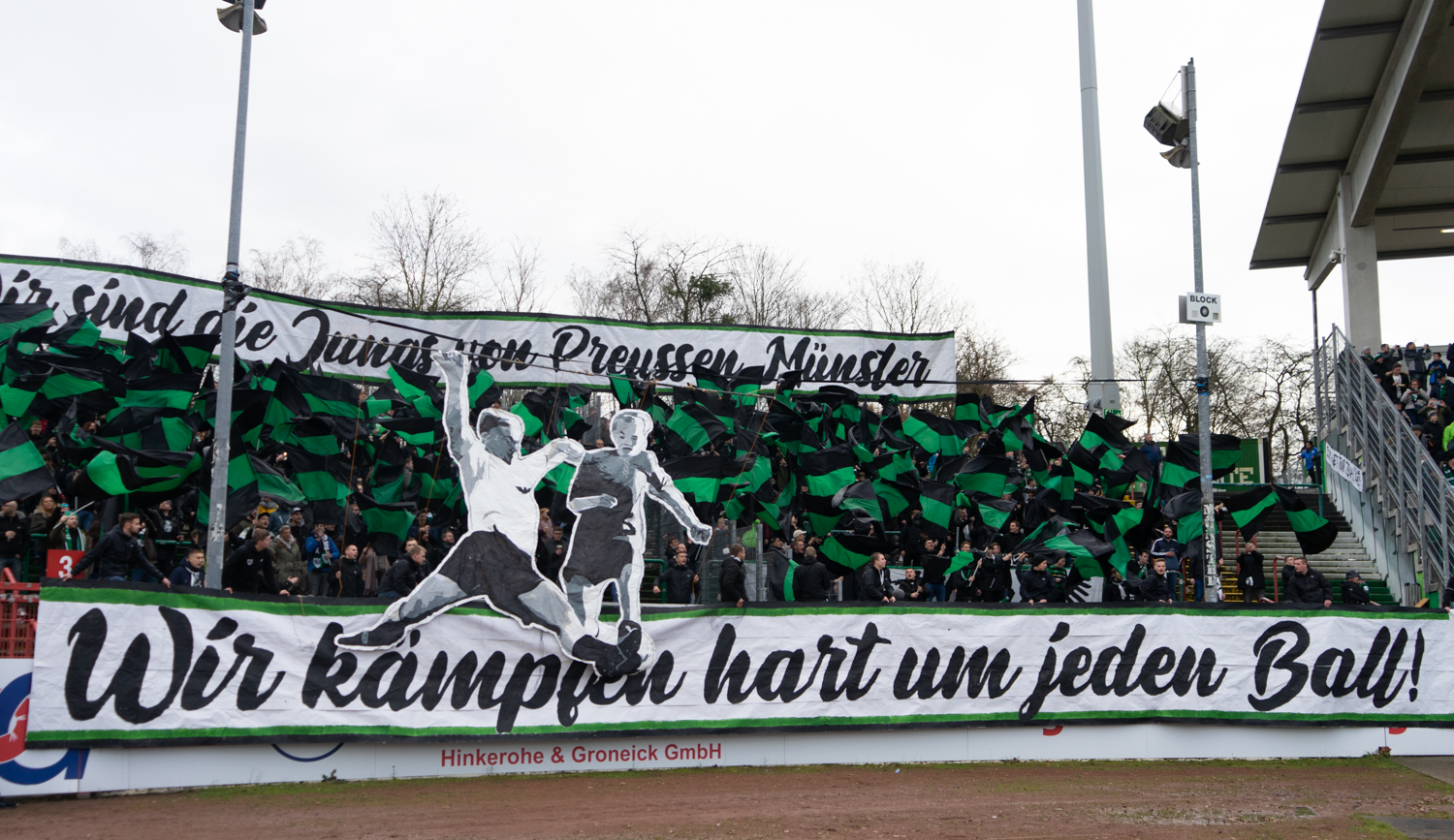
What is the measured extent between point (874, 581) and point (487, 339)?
6.58 metres

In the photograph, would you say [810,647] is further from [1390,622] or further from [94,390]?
[94,390]

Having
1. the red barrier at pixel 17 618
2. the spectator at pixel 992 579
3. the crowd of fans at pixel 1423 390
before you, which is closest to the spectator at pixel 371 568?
the red barrier at pixel 17 618

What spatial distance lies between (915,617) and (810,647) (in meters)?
1.27

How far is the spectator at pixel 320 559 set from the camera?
13086 mm

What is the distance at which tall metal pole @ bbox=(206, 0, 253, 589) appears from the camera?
34.7ft

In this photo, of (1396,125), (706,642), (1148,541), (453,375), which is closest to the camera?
(453,375)

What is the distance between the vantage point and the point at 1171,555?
15445mm

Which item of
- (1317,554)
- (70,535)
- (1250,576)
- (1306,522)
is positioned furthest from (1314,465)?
(70,535)

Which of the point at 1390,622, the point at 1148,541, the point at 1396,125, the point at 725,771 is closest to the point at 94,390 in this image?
the point at 725,771

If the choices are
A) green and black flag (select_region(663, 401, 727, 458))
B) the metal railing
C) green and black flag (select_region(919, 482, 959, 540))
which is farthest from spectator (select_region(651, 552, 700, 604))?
the metal railing

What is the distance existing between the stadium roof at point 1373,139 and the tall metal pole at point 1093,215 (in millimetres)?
5703

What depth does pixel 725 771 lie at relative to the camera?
37.7ft

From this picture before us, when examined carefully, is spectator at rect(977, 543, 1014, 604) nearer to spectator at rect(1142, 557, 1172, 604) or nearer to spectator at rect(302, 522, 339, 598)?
spectator at rect(1142, 557, 1172, 604)

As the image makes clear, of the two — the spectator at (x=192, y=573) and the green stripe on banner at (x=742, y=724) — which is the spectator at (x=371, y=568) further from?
the green stripe on banner at (x=742, y=724)
